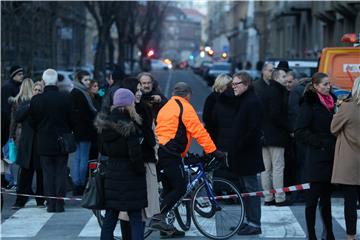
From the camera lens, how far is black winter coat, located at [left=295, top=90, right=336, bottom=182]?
837cm

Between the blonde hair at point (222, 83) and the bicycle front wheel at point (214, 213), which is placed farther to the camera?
the blonde hair at point (222, 83)

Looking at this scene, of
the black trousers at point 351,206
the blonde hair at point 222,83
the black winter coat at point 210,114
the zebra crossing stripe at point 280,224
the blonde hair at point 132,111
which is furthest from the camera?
the black winter coat at point 210,114

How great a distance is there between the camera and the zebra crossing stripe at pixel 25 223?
960cm

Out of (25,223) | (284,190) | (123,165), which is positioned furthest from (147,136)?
(284,190)

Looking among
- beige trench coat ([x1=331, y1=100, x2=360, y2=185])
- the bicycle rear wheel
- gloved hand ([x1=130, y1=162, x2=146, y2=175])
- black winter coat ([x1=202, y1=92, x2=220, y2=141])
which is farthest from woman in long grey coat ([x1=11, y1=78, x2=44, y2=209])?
beige trench coat ([x1=331, y1=100, x2=360, y2=185])

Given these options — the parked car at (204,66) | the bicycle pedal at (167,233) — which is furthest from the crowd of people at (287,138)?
the parked car at (204,66)

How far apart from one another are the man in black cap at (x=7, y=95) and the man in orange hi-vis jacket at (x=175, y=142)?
347cm

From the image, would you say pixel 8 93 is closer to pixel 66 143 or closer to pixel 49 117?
pixel 49 117

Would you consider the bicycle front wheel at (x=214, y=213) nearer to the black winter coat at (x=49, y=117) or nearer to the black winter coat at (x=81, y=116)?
the black winter coat at (x=49, y=117)

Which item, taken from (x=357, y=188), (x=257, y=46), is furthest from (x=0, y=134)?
(x=257, y=46)

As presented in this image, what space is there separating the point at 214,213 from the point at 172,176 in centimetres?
69

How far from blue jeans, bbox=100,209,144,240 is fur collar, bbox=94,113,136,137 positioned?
2.40 feet

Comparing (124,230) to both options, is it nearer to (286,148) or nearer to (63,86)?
(286,148)

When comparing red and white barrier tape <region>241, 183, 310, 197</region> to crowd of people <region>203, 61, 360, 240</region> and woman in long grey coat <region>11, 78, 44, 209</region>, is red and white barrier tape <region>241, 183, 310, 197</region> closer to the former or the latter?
crowd of people <region>203, 61, 360, 240</region>
